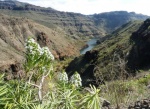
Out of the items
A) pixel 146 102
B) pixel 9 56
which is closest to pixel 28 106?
pixel 146 102

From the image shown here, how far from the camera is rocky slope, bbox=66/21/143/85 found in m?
10.4

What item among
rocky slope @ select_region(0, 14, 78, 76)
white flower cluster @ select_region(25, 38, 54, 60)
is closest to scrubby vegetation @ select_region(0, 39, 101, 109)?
white flower cluster @ select_region(25, 38, 54, 60)

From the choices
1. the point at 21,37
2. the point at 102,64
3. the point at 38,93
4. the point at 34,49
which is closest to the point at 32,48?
the point at 34,49

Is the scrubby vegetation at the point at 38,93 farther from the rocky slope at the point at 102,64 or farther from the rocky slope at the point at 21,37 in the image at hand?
the rocky slope at the point at 21,37

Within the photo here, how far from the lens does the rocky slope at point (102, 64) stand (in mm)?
10413

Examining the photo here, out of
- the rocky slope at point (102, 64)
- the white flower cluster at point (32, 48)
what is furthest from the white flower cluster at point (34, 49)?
the rocky slope at point (102, 64)

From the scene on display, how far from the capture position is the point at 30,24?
132 metres

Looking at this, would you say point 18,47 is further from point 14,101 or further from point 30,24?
point 14,101

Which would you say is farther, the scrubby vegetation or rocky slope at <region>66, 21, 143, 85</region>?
rocky slope at <region>66, 21, 143, 85</region>

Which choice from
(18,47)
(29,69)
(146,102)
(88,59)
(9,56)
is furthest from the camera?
(18,47)

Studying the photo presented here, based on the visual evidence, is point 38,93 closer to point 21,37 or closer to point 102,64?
point 102,64

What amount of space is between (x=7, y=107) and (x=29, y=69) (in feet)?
2.83

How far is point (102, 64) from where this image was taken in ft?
155

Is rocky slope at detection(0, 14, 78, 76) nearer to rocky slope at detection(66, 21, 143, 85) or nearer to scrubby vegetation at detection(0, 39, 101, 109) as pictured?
rocky slope at detection(66, 21, 143, 85)
